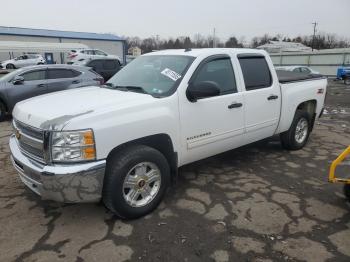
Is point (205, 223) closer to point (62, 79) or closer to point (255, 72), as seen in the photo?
point (255, 72)

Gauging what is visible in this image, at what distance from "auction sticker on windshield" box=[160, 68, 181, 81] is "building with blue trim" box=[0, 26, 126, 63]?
129 feet

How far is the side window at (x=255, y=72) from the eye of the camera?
481cm

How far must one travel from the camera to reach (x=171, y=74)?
4105 millimetres

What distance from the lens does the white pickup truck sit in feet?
10.2

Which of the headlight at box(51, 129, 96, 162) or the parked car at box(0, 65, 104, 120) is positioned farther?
the parked car at box(0, 65, 104, 120)

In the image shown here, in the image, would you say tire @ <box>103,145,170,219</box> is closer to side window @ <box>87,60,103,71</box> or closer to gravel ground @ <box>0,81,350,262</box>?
gravel ground @ <box>0,81,350,262</box>

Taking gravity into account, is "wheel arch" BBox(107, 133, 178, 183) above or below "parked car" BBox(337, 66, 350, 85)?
above

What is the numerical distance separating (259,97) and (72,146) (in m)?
2.93

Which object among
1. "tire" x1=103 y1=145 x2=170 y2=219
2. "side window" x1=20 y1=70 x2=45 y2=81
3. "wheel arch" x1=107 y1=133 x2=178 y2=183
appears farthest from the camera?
"side window" x1=20 y1=70 x2=45 y2=81

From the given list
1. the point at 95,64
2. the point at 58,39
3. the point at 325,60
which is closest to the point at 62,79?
the point at 95,64

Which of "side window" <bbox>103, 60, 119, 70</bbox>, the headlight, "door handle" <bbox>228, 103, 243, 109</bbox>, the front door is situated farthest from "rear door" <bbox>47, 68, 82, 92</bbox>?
the headlight

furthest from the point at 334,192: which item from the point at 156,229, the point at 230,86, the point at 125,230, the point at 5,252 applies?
the point at 5,252

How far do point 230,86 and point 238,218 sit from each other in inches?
71.2

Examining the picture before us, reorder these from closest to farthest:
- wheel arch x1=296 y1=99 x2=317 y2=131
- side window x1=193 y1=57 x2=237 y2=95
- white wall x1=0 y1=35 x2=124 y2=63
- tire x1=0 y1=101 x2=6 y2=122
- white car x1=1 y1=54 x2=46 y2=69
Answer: side window x1=193 y1=57 x2=237 y2=95 < wheel arch x1=296 y1=99 x2=317 y2=131 < tire x1=0 y1=101 x2=6 y2=122 < white car x1=1 y1=54 x2=46 y2=69 < white wall x1=0 y1=35 x2=124 y2=63
